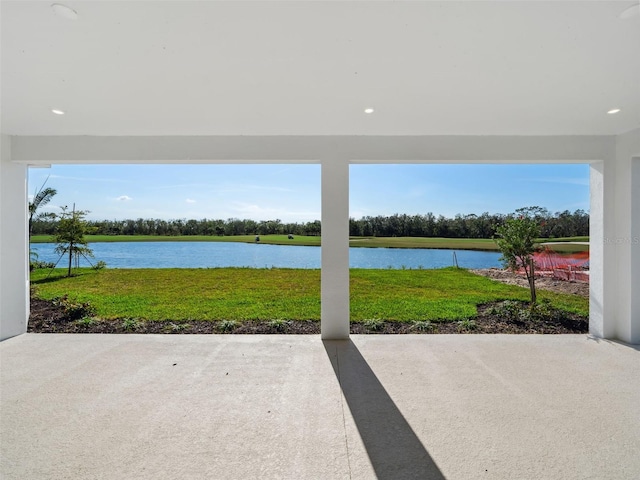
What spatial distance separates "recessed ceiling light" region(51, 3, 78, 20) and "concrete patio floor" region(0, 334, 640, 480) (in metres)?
2.61

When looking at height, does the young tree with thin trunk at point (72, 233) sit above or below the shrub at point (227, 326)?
above

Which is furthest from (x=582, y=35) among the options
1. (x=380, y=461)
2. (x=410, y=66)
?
(x=380, y=461)

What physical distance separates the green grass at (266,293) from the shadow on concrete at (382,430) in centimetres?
181

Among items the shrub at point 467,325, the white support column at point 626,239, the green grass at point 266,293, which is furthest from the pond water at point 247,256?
the white support column at point 626,239

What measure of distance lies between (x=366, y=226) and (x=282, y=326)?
2827 millimetres

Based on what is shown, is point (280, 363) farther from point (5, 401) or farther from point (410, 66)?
point (410, 66)

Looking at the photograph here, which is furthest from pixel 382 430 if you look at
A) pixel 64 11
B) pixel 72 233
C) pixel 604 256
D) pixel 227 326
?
pixel 72 233

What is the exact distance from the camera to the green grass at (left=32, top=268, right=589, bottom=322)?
4801mm

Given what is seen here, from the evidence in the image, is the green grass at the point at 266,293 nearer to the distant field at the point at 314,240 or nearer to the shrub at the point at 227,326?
the shrub at the point at 227,326

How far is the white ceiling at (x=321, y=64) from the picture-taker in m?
1.70

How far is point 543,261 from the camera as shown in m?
4.90

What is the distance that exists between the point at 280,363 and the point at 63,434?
1.71 m

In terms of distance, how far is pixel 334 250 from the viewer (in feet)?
12.5

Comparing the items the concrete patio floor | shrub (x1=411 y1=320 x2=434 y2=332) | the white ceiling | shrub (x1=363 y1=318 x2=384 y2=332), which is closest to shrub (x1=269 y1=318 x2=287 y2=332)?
the concrete patio floor
